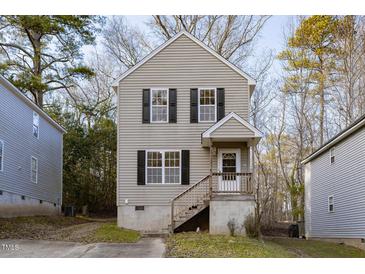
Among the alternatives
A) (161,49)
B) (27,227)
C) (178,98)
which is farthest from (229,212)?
(27,227)

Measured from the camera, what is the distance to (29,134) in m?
24.8

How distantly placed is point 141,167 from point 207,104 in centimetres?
380

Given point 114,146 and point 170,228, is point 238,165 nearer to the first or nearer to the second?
point 170,228

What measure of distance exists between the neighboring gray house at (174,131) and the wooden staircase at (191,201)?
0.04 meters

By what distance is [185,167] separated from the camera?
833 inches

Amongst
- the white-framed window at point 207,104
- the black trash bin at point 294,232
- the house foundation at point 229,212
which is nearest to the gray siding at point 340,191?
the black trash bin at point 294,232

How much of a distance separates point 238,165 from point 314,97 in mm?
15533

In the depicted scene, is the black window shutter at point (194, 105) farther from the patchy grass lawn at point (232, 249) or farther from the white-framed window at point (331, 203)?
the white-framed window at point (331, 203)

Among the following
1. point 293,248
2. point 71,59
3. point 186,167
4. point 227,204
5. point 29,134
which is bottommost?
point 293,248

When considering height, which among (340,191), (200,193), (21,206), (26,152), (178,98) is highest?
(178,98)

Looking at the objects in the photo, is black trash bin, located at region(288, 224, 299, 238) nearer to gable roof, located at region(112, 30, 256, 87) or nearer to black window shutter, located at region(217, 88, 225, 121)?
black window shutter, located at region(217, 88, 225, 121)

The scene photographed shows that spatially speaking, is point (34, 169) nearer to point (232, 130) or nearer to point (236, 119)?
point (232, 130)

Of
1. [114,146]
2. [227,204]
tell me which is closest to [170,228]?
[227,204]

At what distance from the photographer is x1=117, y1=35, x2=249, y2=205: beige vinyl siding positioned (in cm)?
2136
